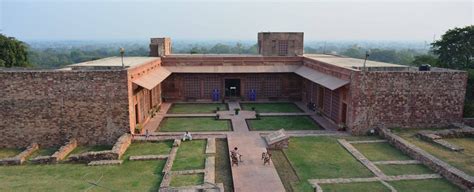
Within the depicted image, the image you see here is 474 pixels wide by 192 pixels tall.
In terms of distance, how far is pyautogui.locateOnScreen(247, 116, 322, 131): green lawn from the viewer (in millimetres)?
19352

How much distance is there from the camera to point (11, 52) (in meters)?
29.8

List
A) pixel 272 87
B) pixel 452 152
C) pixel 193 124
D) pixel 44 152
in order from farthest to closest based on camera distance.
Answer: pixel 272 87 → pixel 193 124 → pixel 44 152 → pixel 452 152

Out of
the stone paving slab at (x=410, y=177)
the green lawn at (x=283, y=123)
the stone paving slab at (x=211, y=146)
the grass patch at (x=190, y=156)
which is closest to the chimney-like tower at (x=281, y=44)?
the green lawn at (x=283, y=123)

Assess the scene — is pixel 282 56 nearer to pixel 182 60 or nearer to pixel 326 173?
pixel 182 60

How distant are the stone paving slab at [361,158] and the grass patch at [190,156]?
6.25 m

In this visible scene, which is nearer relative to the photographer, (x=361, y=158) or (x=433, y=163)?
(x=433, y=163)

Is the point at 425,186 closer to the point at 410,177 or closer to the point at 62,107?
the point at 410,177

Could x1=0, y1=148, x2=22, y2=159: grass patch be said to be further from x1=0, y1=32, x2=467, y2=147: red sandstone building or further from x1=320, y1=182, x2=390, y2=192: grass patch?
x1=320, y1=182, x2=390, y2=192: grass patch

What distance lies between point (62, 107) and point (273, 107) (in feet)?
44.0

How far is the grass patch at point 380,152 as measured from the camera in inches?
572

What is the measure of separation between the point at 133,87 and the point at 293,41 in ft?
47.6

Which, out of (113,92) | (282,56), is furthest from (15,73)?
(282,56)

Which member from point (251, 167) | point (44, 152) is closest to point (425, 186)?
point (251, 167)

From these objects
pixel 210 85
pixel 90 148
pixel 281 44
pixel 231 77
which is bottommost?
pixel 90 148
